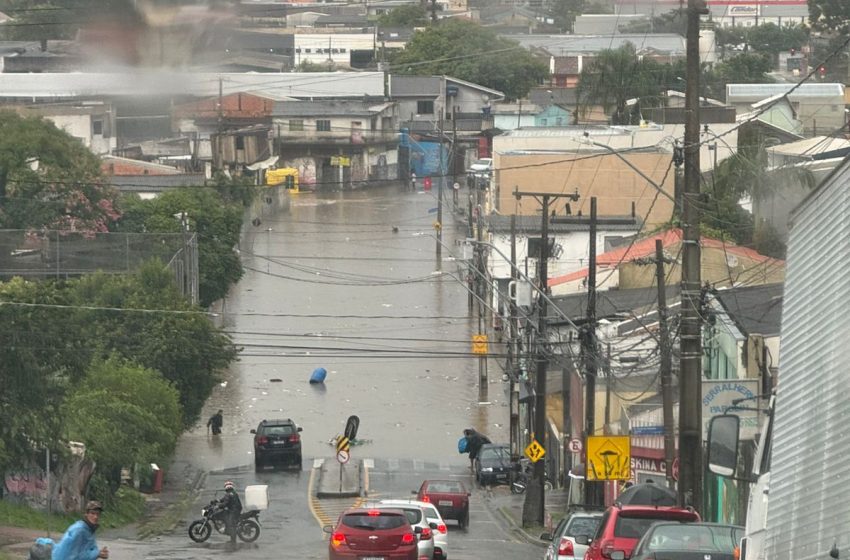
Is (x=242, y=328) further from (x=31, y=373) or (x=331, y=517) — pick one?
(x=31, y=373)

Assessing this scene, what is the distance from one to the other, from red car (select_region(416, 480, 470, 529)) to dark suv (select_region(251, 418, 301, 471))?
27.7ft

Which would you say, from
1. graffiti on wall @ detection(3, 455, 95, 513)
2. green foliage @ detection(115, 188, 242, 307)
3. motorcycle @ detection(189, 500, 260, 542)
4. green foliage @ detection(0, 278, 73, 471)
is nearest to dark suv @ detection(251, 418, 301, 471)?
graffiti on wall @ detection(3, 455, 95, 513)

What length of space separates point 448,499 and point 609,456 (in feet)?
12.4

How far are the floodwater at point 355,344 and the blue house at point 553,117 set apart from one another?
19820 mm

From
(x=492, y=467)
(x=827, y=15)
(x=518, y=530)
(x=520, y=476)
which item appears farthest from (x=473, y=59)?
(x=518, y=530)

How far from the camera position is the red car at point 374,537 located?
18.2 meters

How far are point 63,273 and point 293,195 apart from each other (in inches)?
1586

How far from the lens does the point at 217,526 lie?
24469 mm

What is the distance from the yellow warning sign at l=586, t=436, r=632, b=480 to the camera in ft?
78.2

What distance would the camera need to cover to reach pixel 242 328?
51312 millimetres

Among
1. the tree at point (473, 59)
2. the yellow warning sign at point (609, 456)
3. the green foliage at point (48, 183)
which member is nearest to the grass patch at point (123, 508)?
the yellow warning sign at point (609, 456)

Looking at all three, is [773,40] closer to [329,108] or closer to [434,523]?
[329,108]

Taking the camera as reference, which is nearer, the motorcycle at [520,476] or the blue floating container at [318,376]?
the motorcycle at [520,476]

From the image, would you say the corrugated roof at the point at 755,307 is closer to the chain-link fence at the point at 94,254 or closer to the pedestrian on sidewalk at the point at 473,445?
the pedestrian on sidewalk at the point at 473,445
